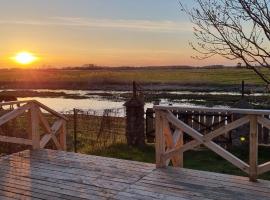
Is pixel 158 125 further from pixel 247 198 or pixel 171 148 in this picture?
pixel 247 198

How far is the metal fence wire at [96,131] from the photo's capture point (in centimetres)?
1275

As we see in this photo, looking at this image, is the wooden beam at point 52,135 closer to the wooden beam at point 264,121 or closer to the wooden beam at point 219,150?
the wooden beam at point 219,150

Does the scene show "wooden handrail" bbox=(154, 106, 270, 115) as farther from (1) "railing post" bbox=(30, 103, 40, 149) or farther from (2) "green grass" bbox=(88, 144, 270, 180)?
(2) "green grass" bbox=(88, 144, 270, 180)

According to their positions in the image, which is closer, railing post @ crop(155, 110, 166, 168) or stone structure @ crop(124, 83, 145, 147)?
railing post @ crop(155, 110, 166, 168)

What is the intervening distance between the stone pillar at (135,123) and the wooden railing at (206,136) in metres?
5.13

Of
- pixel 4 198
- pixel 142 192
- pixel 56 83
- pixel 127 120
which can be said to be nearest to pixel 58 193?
pixel 4 198

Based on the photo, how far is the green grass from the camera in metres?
9.90

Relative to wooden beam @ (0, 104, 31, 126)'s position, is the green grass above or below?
below

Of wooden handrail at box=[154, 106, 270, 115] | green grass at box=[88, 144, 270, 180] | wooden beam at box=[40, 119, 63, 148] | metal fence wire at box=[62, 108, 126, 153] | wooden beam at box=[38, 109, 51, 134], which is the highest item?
wooden handrail at box=[154, 106, 270, 115]

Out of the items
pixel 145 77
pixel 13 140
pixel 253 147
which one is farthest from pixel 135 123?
pixel 145 77

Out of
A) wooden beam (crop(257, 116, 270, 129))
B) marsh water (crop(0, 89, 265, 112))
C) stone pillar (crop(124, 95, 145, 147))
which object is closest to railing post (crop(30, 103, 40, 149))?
stone pillar (crop(124, 95, 145, 147))

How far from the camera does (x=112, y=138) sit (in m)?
13.3

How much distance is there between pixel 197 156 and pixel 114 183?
17.7ft

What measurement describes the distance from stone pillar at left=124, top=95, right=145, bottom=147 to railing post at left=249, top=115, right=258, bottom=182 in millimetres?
6659
